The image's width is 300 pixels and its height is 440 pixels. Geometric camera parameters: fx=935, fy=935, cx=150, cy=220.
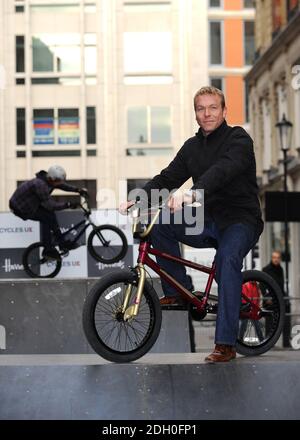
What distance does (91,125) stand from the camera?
41531 millimetres

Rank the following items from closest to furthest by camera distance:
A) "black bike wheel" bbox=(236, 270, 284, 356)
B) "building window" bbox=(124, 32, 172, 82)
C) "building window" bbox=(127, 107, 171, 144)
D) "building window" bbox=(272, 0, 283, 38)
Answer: "black bike wheel" bbox=(236, 270, 284, 356) → "building window" bbox=(272, 0, 283, 38) → "building window" bbox=(127, 107, 171, 144) → "building window" bbox=(124, 32, 172, 82)

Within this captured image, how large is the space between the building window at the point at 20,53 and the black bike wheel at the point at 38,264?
96.7 feet

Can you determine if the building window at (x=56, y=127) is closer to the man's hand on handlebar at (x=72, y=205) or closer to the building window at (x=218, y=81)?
the building window at (x=218, y=81)

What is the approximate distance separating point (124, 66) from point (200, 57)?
3.65 m

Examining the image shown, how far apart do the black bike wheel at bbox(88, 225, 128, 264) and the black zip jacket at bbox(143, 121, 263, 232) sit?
7.58m

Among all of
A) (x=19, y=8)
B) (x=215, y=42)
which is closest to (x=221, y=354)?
(x=19, y=8)

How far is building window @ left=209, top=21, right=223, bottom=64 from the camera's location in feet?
160

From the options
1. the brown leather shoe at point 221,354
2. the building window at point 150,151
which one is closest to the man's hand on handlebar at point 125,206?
the brown leather shoe at point 221,354

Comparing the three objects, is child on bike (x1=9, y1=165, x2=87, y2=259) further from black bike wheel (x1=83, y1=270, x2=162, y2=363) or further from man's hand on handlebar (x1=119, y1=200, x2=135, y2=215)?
black bike wheel (x1=83, y1=270, x2=162, y2=363)

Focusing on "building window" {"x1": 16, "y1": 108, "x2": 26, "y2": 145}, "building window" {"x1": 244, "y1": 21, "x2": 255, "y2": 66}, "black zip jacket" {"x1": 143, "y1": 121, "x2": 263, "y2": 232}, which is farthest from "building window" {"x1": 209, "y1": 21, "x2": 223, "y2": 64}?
"black zip jacket" {"x1": 143, "y1": 121, "x2": 263, "y2": 232}

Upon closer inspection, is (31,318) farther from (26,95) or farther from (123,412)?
(26,95)

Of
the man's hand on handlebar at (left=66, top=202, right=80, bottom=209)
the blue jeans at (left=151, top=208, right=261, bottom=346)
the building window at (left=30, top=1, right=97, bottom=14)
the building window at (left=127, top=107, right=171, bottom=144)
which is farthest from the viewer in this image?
the building window at (left=30, top=1, right=97, bottom=14)

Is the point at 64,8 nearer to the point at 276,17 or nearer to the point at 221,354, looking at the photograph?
the point at 276,17

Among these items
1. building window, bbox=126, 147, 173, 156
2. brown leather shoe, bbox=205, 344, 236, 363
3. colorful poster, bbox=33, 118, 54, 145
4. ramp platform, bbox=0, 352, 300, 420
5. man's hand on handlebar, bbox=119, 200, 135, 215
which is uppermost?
colorful poster, bbox=33, 118, 54, 145
